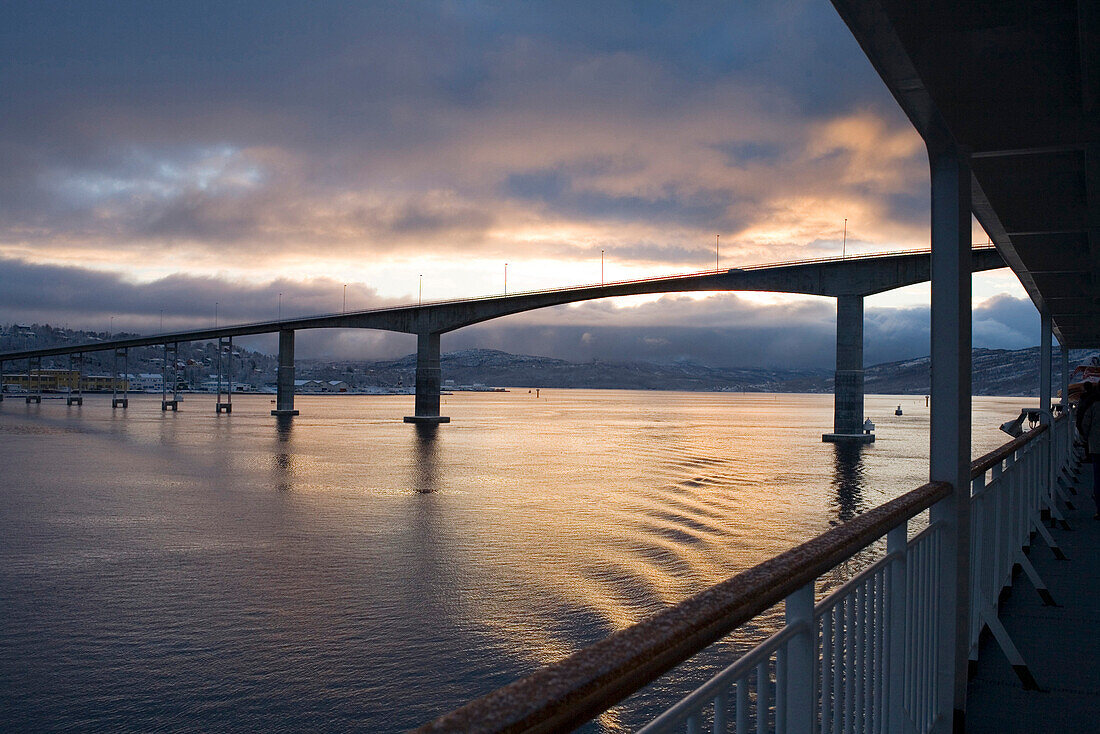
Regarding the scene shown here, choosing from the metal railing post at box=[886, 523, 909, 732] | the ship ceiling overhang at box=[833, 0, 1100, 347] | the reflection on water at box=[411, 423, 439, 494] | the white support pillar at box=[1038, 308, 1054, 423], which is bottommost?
the reflection on water at box=[411, 423, 439, 494]

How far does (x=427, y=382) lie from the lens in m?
64.6

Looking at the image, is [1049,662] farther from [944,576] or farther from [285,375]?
[285,375]

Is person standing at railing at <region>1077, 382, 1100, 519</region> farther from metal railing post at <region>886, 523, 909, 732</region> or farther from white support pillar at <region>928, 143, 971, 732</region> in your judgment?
metal railing post at <region>886, 523, 909, 732</region>

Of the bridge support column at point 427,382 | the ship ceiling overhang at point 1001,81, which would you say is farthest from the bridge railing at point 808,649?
the bridge support column at point 427,382

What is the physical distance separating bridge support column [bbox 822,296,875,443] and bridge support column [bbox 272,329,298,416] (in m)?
45.4

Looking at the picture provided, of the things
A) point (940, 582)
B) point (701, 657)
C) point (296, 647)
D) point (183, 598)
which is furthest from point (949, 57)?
point (183, 598)

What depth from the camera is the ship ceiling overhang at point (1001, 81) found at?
3.78 meters

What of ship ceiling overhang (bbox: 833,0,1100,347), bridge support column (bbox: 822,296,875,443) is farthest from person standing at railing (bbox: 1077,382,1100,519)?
bridge support column (bbox: 822,296,875,443)

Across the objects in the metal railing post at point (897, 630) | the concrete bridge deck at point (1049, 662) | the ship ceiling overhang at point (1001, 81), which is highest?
the ship ceiling overhang at point (1001, 81)

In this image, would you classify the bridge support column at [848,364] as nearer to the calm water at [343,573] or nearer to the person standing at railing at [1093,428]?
the calm water at [343,573]

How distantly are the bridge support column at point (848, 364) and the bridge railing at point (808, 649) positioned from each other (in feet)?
144

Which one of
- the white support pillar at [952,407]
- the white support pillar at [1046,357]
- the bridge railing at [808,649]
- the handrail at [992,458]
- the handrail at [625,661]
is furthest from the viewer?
the white support pillar at [1046,357]

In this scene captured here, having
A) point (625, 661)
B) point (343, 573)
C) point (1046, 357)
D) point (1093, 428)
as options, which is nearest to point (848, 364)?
point (1046, 357)

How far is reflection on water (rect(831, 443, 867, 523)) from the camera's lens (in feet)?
61.5
